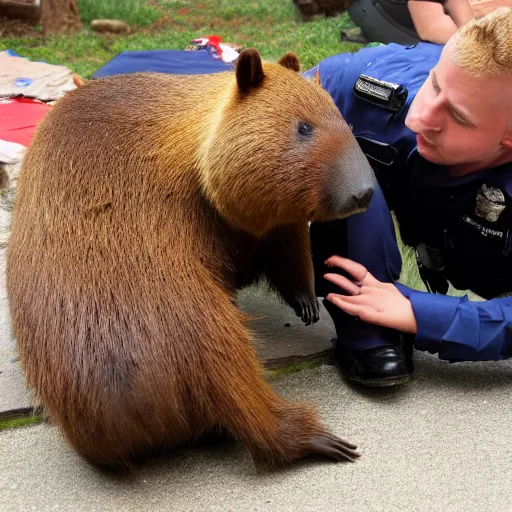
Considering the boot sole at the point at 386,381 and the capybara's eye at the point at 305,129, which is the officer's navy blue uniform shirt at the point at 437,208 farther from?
the capybara's eye at the point at 305,129

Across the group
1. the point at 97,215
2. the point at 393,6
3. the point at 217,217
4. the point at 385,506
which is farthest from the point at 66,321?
the point at 393,6

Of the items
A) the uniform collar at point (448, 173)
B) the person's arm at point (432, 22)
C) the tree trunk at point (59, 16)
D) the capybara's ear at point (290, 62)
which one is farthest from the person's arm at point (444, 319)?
the tree trunk at point (59, 16)

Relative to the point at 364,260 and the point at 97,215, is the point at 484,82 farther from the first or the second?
the point at 97,215

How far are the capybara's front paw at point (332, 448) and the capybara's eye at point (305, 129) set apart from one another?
2.99ft

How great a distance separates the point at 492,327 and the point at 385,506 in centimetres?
76

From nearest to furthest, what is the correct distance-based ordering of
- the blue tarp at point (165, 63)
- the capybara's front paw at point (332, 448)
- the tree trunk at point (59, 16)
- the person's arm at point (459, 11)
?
the capybara's front paw at point (332, 448), the person's arm at point (459, 11), the blue tarp at point (165, 63), the tree trunk at point (59, 16)

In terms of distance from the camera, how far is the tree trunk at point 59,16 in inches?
300

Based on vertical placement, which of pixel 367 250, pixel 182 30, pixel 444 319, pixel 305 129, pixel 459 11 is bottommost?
pixel 182 30

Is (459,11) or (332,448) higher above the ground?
(459,11)

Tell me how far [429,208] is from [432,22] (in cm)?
230

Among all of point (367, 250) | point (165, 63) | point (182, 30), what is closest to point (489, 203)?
point (367, 250)

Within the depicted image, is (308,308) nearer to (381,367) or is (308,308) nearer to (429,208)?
(381,367)

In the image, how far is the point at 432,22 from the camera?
4.41 meters

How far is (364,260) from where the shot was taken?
2465 millimetres
